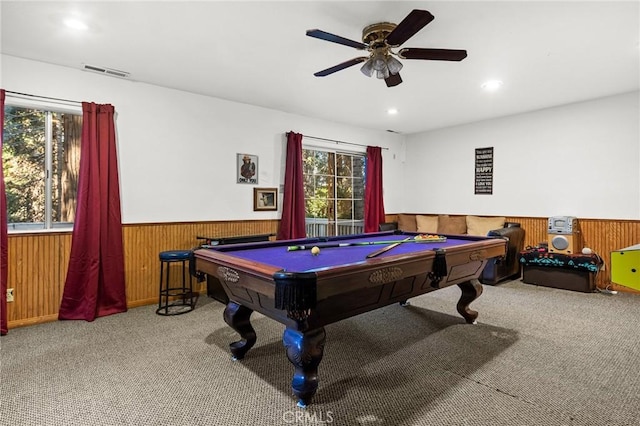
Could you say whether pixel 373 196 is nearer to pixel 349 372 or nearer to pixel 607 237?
pixel 607 237

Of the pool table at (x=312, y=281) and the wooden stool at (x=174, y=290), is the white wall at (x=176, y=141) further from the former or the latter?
the pool table at (x=312, y=281)

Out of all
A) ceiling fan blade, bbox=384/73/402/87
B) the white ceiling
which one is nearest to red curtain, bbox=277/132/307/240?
the white ceiling

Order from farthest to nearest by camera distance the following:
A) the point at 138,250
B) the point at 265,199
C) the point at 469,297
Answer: the point at 265,199
the point at 138,250
the point at 469,297

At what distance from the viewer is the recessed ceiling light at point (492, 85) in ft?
12.4

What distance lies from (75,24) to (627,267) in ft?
11.9

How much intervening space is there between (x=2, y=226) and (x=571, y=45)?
17.1 feet

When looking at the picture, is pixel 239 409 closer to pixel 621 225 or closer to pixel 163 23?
pixel 163 23

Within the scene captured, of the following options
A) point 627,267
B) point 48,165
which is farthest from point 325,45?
point 48,165

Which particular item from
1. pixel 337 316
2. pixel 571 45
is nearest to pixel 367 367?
pixel 337 316

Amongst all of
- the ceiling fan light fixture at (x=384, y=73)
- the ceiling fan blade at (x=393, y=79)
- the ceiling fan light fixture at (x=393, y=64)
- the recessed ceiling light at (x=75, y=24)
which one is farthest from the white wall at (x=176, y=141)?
the ceiling fan light fixture at (x=393, y=64)

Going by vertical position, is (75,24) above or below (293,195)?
above

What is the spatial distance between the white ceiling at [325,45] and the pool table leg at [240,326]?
2.15m

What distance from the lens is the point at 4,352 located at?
2568 mm

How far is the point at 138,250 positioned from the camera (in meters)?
3.75
